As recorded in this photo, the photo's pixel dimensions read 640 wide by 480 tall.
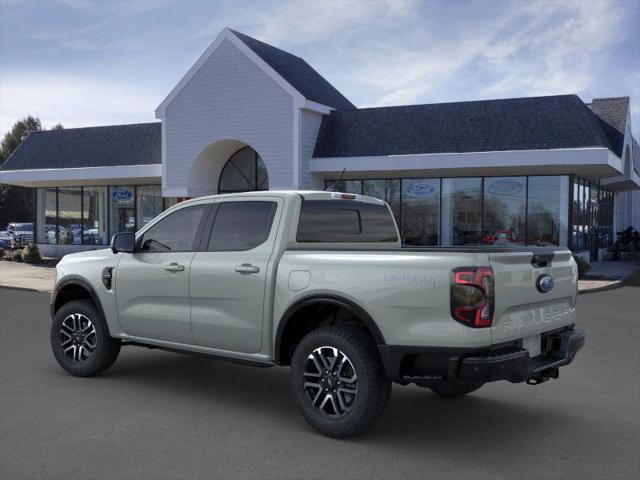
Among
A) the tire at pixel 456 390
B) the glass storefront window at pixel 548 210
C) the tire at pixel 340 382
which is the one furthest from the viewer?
the glass storefront window at pixel 548 210

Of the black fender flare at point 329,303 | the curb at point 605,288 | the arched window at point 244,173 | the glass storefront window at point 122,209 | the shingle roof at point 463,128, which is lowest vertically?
the curb at point 605,288

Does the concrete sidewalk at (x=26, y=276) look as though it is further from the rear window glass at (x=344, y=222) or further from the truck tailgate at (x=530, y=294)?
the truck tailgate at (x=530, y=294)

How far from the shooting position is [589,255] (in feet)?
88.3

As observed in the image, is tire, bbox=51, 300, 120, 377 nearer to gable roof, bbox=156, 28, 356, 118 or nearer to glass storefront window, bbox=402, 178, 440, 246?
gable roof, bbox=156, 28, 356, 118

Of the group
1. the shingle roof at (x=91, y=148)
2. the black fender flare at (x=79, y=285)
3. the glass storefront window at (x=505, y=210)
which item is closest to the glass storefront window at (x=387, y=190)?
the glass storefront window at (x=505, y=210)

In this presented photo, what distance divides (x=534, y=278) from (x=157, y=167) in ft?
74.1

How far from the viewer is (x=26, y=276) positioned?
2136cm

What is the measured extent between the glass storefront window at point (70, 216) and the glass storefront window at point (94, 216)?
0.93ft

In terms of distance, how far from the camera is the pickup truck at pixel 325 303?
4840 millimetres

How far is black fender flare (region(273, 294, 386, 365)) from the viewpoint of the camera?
5.12 meters

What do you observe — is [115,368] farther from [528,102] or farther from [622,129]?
[622,129]

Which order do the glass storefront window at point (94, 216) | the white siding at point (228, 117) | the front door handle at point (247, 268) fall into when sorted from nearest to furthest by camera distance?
the front door handle at point (247, 268), the white siding at point (228, 117), the glass storefront window at point (94, 216)

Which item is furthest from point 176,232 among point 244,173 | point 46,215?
point 46,215

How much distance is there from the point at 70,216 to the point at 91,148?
363cm
